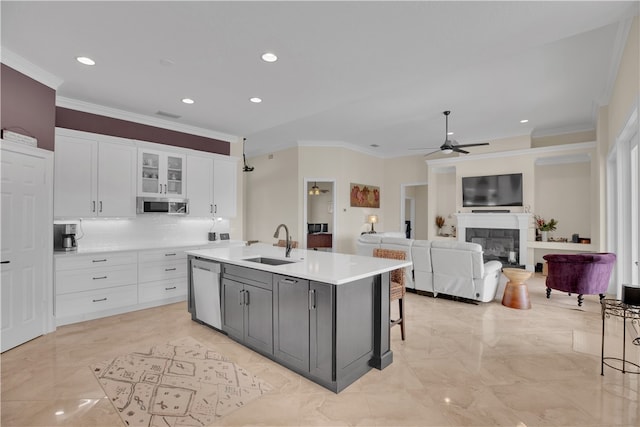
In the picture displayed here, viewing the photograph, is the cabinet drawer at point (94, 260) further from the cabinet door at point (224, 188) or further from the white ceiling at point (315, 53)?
the white ceiling at point (315, 53)

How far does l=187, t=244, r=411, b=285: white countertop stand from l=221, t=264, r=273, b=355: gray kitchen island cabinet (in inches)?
4.8

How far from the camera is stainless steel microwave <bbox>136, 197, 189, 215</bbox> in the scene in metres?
4.56

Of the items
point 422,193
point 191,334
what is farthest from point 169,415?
point 422,193

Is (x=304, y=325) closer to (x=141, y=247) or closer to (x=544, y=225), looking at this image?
(x=141, y=247)

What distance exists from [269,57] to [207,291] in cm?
258

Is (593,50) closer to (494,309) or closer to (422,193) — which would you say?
(494,309)

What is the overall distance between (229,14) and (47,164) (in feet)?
9.01

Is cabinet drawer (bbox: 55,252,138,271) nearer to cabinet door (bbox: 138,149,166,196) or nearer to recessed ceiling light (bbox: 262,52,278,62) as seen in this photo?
cabinet door (bbox: 138,149,166,196)

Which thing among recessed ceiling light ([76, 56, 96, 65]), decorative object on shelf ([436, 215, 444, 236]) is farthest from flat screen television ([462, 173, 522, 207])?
recessed ceiling light ([76, 56, 96, 65])

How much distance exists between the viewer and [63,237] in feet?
13.1

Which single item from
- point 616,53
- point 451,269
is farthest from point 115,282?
point 616,53

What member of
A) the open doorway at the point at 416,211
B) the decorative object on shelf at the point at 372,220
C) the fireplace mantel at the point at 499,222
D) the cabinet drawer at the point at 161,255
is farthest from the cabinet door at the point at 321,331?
the open doorway at the point at 416,211

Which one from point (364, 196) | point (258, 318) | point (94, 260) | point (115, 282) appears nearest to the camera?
point (258, 318)

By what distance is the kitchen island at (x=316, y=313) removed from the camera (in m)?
2.36
